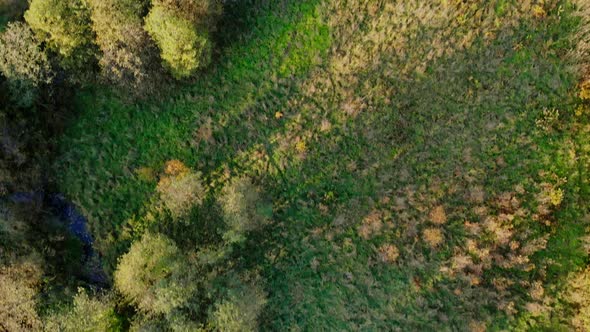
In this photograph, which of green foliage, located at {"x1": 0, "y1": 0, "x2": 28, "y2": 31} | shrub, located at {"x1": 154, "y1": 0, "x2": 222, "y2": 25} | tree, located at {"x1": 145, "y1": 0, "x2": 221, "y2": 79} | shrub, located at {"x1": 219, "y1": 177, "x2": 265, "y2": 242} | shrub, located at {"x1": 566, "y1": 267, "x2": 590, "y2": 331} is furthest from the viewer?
shrub, located at {"x1": 219, "y1": 177, "x2": 265, "y2": 242}

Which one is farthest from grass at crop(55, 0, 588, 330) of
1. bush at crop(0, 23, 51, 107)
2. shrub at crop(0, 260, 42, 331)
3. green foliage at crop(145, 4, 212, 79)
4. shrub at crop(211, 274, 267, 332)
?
shrub at crop(0, 260, 42, 331)

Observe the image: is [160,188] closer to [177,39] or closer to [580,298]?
[177,39]

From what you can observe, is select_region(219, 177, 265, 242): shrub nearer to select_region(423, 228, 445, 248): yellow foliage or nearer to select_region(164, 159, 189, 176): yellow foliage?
select_region(164, 159, 189, 176): yellow foliage

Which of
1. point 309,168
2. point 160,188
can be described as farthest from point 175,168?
point 309,168

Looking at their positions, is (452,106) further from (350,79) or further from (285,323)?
(285,323)

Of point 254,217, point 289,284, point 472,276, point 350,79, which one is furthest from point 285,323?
point 350,79
